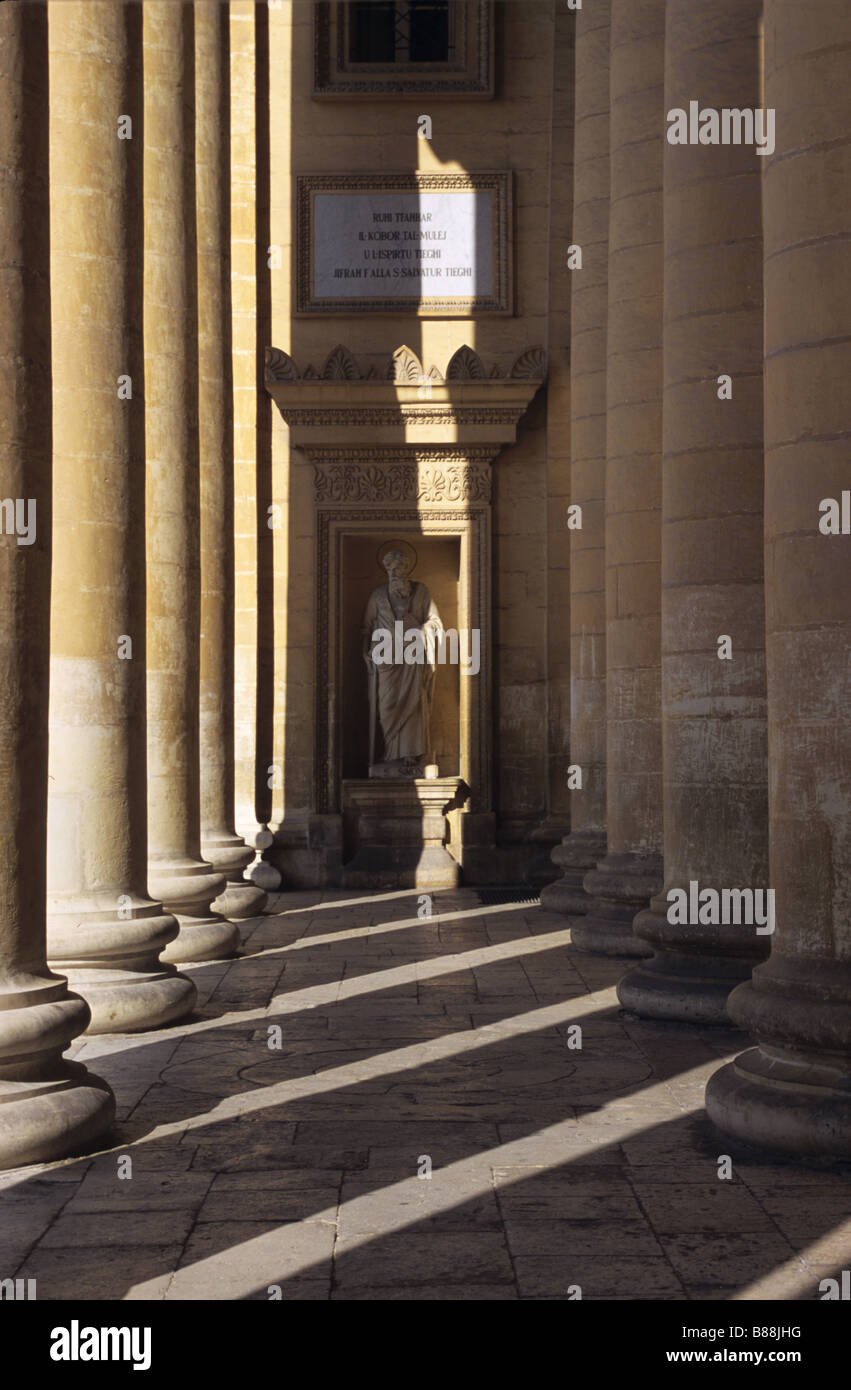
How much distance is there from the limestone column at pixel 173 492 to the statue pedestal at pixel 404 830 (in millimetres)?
7155

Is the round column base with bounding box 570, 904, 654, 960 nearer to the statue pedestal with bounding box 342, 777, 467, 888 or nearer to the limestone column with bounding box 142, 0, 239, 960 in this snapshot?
the limestone column with bounding box 142, 0, 239, 960

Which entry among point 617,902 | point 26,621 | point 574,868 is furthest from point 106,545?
point 574,868

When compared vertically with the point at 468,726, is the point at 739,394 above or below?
above

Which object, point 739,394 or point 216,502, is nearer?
point 739,394

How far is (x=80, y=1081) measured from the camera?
26.1ft

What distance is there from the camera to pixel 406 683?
2228 cm

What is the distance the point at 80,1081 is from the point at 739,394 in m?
5.94

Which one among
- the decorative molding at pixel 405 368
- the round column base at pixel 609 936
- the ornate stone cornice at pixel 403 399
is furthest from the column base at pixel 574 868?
the decorative molding at pixel 405 368

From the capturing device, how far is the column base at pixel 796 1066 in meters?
7.27

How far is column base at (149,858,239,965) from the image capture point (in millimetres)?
14156

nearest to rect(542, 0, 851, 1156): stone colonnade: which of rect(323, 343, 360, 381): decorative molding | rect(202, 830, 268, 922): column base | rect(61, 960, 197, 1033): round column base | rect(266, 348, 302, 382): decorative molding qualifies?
rect(61, 960, 197, 1033): round column base

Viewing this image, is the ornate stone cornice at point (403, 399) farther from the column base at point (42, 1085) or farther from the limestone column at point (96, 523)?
the column base at point (42, 1085)

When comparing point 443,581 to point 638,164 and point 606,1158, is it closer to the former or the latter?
point 638,164
